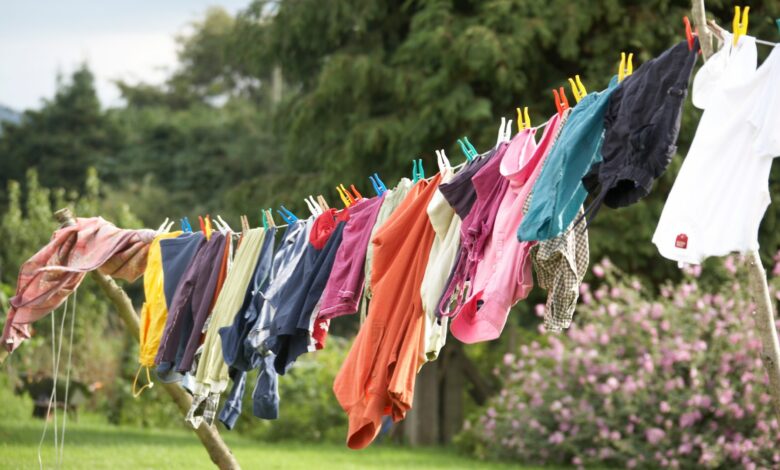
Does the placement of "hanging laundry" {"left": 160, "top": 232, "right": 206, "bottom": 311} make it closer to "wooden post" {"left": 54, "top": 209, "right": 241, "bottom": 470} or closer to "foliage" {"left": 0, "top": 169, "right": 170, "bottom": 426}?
"wooden post" {"left": 54, "top": 209, "right": 241, "bottom": 470}

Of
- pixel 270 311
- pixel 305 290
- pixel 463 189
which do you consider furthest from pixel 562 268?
pixel 270 311

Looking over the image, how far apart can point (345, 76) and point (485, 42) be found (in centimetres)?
161

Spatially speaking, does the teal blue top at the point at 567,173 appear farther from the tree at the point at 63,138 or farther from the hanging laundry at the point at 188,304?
the tree at the point at 63,138

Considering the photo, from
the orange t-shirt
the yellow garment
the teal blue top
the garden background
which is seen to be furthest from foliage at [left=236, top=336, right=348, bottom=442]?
the teal blue top

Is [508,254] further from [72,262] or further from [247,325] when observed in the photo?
[72,262]

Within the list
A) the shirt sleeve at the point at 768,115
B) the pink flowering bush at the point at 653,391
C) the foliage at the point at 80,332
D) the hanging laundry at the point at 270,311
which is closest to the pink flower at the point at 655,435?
the pink flowering bush at the point at 653,391

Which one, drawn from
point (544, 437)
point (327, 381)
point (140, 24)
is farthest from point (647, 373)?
point (140, 24)

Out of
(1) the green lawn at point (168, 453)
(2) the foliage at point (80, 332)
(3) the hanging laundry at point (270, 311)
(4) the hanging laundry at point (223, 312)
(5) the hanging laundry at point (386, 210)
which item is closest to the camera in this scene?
(5) the hanging laundry at point (386, 210)

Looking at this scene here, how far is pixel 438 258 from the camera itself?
394 centimetres

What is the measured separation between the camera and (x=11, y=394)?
1009 centimetres

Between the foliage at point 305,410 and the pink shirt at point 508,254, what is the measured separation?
24.3 ft

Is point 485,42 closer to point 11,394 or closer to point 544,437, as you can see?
point 544,437

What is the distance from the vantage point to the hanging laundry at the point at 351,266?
431 cm

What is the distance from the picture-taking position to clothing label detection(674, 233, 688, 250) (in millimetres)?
3084
